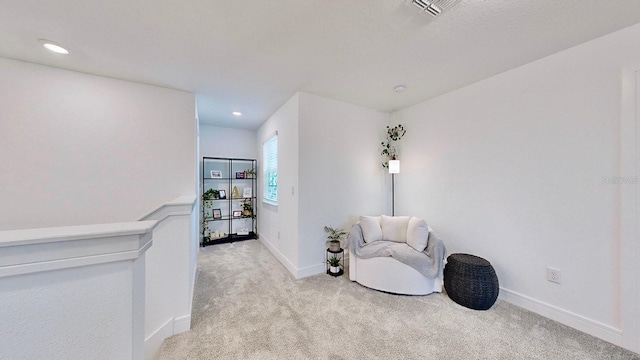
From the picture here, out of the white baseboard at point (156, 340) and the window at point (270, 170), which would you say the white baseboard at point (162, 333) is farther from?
Result: the window at point (270, 170)

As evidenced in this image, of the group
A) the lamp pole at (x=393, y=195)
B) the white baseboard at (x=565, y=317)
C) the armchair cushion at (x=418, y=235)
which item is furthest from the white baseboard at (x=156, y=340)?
the white baseboard at (x=565, y=317)

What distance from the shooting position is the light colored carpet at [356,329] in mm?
1666

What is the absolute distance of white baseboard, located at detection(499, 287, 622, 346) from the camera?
1776mm

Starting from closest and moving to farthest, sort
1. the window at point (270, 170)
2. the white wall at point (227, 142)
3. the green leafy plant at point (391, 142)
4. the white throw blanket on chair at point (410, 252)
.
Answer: the white throw blanket on chair at point (410, 252) → the green leafy plant at point (391, 142) → the window at point (270, 170) → the white wall at point (227, 142)

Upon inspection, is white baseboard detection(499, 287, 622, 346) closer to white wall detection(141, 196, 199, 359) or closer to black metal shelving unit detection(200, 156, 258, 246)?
white wall detection(141, 196, 199, 359)

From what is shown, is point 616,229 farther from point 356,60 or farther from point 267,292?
point 267,292

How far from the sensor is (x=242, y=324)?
78.3 inches

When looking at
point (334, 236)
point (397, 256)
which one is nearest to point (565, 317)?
point (397, 256)

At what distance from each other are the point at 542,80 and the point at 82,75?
4.75 m

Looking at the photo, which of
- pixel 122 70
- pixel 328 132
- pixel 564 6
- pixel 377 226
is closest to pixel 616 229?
pixel 564 6

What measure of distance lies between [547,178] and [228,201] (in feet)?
16.2

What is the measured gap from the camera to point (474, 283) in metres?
2.18

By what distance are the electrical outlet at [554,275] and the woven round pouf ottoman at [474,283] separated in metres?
0.43

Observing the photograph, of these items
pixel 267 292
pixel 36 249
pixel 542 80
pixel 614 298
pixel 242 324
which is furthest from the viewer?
pixel 267 292
